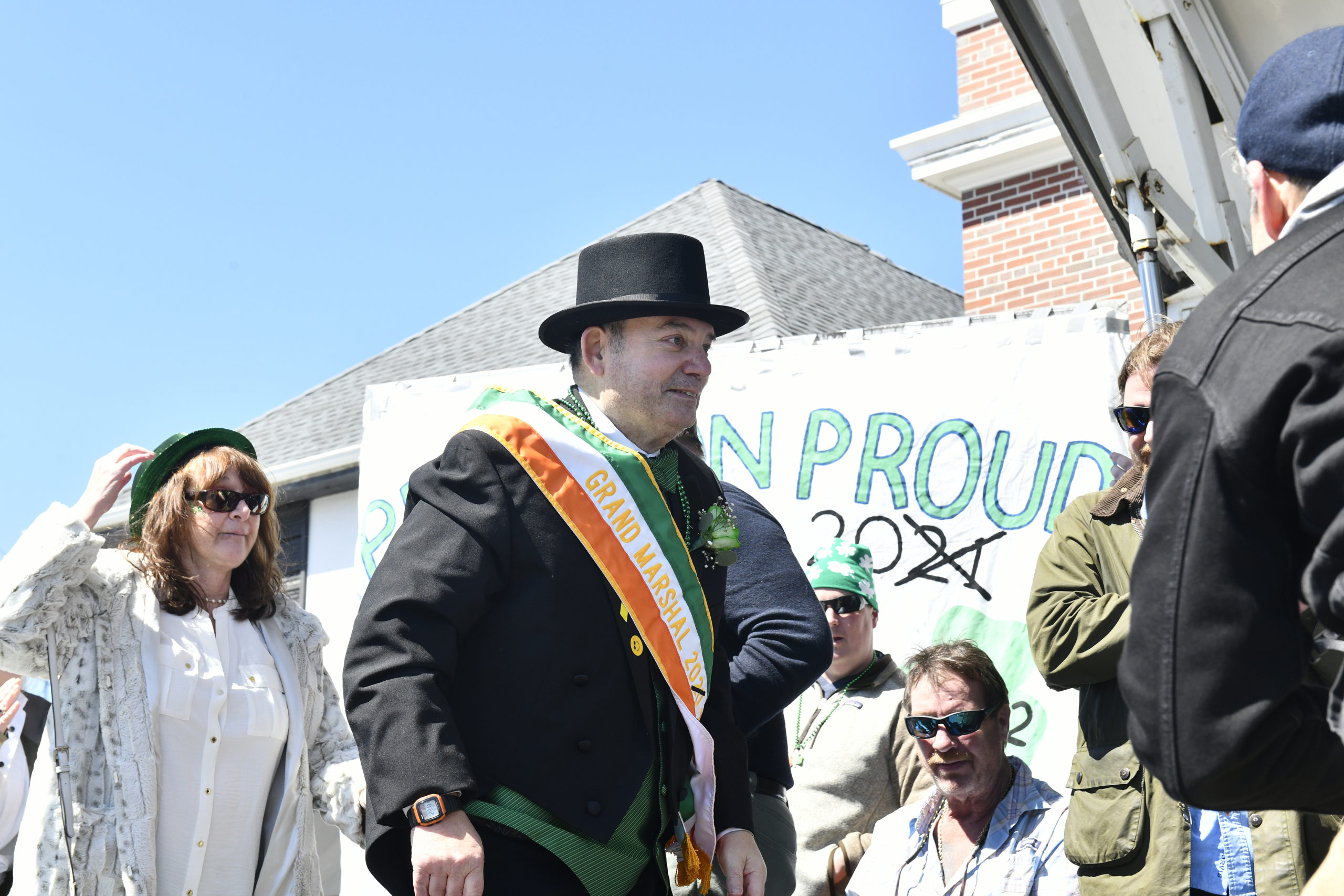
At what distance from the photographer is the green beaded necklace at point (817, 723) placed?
14.3 feet

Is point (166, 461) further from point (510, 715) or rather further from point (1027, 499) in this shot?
point (1027, 499)

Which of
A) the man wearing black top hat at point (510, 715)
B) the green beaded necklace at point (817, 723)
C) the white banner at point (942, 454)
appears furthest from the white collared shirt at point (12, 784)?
the man wearing black top hat at point (510, 715)

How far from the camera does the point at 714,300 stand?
10.1 meters

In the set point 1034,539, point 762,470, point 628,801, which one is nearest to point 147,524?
point 628,801

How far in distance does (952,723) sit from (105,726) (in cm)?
223

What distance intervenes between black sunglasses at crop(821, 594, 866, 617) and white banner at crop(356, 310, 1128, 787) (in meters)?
1.03

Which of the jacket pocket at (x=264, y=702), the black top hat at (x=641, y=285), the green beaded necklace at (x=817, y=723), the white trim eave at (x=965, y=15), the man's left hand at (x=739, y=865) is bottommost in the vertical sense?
the green beaded necklace at (x=817, y=723)

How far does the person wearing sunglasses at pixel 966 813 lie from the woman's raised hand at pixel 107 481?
2.28m

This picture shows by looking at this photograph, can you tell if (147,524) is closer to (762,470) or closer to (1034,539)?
(762,470)

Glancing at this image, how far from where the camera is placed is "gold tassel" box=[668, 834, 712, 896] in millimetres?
2559

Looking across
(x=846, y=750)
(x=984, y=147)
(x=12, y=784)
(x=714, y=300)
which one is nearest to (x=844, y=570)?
(x=846, y=750)

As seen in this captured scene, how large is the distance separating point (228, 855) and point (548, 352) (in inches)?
303

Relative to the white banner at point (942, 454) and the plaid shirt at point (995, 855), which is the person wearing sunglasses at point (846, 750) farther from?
the white banner at point (942, 454)

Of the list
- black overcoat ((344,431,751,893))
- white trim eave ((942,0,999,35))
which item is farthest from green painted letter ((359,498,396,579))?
white trim eave ((942,0,999,35))
